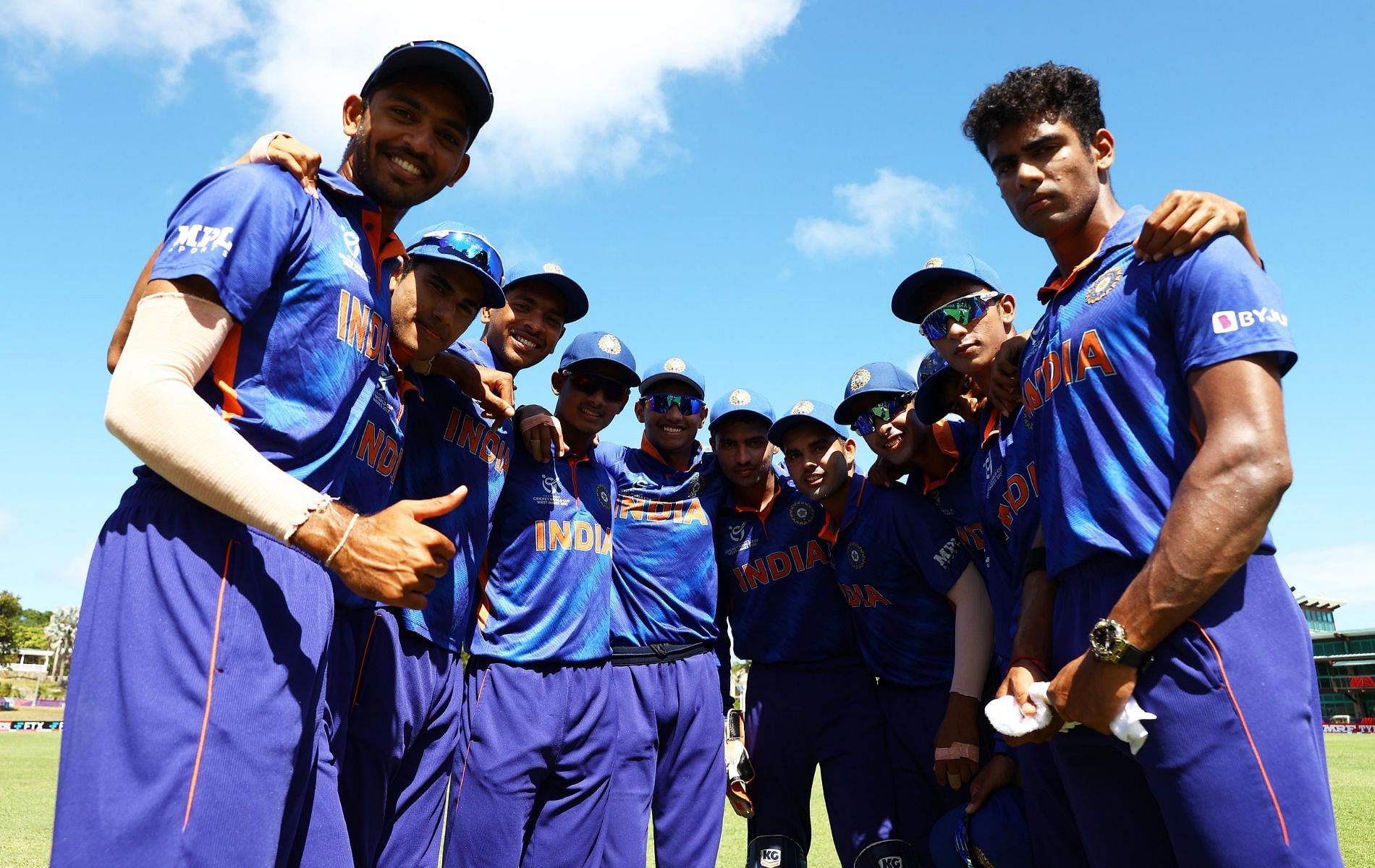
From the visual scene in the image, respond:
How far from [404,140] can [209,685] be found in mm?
2053

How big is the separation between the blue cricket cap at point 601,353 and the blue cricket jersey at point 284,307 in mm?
2959

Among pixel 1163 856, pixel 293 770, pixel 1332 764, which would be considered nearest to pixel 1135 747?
pixel 1163 856

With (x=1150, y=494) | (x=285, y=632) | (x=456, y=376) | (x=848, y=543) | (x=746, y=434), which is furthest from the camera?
(x=746, y=434)

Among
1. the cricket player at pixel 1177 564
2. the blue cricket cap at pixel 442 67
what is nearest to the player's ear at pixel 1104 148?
the cricket player at pixel 1177 564

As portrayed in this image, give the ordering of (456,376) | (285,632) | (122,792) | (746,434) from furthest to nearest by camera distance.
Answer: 1. (746,434)
2. (456,376)
3. (285,632)
4. (122,792)

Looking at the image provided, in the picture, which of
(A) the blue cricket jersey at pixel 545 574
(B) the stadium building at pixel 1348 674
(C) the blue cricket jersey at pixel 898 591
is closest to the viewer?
(A) the blue cricket jersey at pixel 545 574

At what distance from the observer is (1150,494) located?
265 cm

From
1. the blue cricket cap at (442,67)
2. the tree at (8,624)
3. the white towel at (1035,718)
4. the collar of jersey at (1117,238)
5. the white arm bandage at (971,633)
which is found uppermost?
the tree at (8,624)

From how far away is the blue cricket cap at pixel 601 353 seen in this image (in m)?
5.97

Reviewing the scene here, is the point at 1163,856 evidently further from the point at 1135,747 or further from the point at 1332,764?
the point at 1332,764

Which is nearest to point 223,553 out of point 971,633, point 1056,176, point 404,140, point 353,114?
point 404,140

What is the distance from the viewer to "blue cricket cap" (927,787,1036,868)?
411cm

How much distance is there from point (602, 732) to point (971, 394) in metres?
3.07

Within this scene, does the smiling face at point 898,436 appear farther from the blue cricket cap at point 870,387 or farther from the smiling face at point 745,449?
the smiling face at point 745,449
